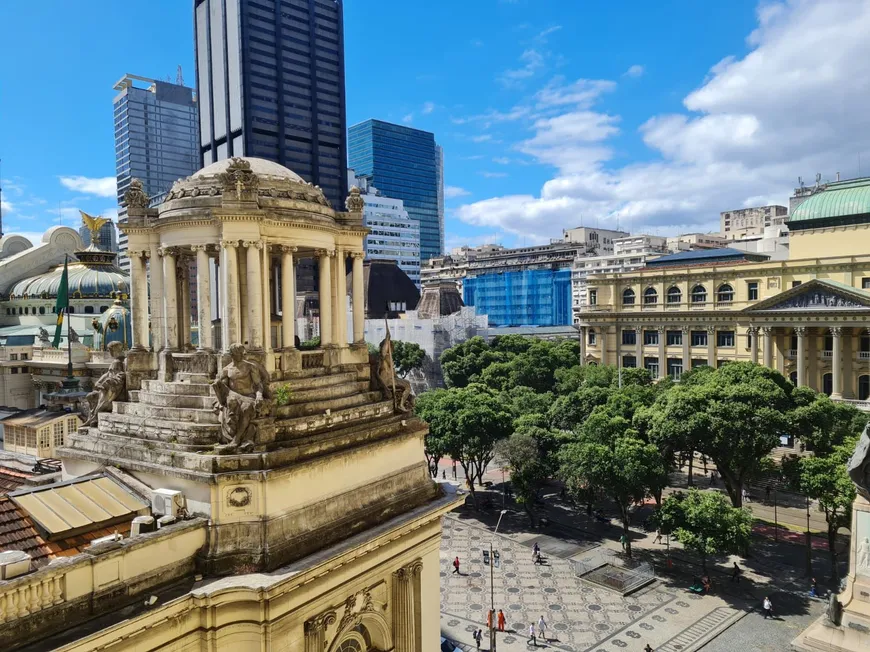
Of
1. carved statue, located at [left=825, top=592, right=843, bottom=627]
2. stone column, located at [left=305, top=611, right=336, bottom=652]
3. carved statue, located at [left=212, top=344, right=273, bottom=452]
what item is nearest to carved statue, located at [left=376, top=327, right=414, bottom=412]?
carved statue, located at [left=212, top=344, right=273, bottom=452]

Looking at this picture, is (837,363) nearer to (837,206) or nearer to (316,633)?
(837,206)

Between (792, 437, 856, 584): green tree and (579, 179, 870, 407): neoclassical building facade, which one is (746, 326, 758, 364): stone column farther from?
(792, 437, 856, 584): green tree

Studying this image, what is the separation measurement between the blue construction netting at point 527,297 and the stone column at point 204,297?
15760cm

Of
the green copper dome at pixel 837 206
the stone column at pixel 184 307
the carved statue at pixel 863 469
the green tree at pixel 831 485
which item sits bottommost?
the green tree at pixel 831 485

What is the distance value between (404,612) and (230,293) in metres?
11.7

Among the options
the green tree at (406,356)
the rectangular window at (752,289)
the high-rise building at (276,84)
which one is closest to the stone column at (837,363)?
the rectangular window at (752,289)

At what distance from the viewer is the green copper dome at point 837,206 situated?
280ft

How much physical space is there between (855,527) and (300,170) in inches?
6480

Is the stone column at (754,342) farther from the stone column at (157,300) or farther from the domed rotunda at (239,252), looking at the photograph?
the stone column at (157,300)

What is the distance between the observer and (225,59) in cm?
17200

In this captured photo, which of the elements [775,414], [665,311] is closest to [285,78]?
[665,311]

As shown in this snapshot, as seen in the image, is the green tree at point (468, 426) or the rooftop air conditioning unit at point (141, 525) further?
the green tree at point (468, 426)

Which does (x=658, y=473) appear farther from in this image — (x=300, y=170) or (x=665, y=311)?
(x=300, y=170)

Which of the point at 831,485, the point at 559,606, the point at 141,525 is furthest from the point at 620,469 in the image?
the point at 141,525
